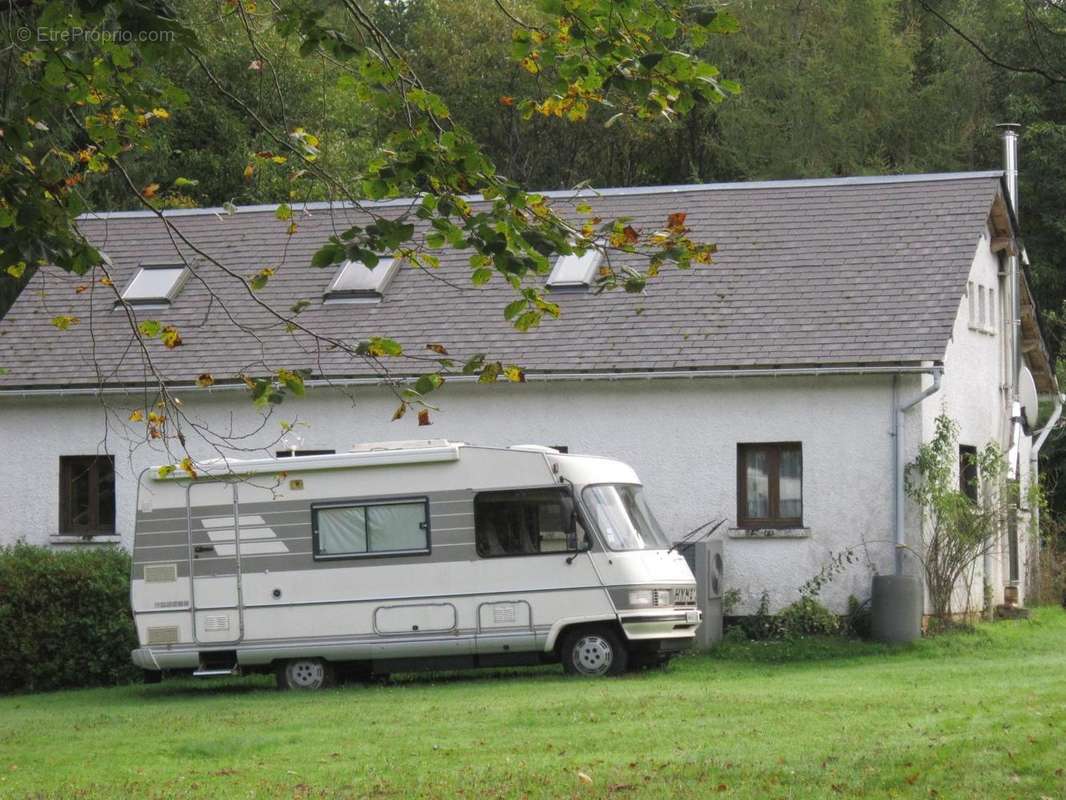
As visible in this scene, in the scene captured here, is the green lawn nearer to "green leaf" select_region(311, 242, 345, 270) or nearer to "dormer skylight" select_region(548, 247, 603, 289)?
"green leaf" select_region(311, 242, 345, 270)

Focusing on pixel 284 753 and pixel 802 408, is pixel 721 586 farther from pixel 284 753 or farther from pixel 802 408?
pixel 284 753

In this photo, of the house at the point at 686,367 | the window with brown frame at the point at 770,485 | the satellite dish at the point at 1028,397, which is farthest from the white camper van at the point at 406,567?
the satellite dish at the point at 1028,397

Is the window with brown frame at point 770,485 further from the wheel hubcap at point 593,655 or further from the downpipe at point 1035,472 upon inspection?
the wheel hubcap at point 593,655

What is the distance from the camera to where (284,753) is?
1311 centimetres

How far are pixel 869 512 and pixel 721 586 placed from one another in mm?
2244

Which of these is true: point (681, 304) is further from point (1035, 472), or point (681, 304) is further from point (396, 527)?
point (1035, 472)

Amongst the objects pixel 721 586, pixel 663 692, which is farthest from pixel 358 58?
pixel 721 586

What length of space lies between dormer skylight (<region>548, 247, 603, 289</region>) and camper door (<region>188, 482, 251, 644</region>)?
717 centimetres

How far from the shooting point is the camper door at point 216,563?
64.2ft

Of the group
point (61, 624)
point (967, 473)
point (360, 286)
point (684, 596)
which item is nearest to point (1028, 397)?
point (967, 473)

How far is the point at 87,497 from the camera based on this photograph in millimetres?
25594

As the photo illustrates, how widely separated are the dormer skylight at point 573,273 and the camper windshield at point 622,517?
5.82 m

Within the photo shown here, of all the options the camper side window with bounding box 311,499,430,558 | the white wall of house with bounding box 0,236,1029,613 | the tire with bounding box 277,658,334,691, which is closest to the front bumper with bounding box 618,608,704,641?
the camper side window with bounding box 311,499,430,558

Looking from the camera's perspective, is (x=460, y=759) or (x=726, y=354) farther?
(x=726, y=354)
